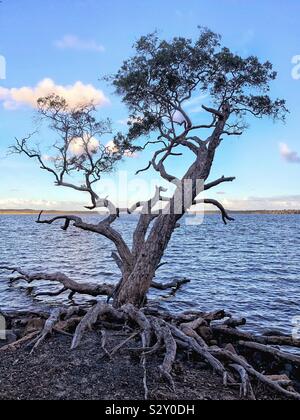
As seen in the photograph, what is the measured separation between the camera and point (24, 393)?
29.3 feet

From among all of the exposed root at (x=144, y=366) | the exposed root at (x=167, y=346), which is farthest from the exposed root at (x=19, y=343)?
the exposed root at (x=167, y=346)

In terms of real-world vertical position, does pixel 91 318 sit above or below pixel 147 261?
below

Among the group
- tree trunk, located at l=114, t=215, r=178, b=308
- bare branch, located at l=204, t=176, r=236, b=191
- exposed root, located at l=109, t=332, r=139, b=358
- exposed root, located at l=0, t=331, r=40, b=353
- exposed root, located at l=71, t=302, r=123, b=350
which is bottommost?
exposed root, located at l=0, t=331, r=40, b=353

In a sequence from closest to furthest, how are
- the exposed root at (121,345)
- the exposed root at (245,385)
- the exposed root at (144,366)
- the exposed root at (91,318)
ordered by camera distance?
the exposed root at (144,366) < the exposed root at (245,385) < the exposed root at (121,345) < the exposed root at (91,318)

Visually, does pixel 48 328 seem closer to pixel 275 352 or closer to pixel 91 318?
pixel 91 318

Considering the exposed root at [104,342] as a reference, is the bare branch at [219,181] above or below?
above

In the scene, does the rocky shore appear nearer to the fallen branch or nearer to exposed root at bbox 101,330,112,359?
exposed root at bbox 101,330,112,359

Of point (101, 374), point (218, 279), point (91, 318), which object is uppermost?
point (91, 318)

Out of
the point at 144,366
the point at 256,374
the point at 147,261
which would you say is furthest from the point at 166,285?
the point at 144,366

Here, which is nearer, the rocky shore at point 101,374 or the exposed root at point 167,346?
the rocky shore at point 101,374

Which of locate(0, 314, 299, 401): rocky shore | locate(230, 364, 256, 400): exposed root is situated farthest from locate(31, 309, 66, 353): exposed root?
locate(230, 364, 256, 400): exposed root

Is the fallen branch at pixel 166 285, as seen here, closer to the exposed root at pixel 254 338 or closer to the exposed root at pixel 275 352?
the exposed root at pixel 254 338

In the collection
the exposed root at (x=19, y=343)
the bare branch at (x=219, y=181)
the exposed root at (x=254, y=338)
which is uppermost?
the bare branch at (x=219, y=181)
